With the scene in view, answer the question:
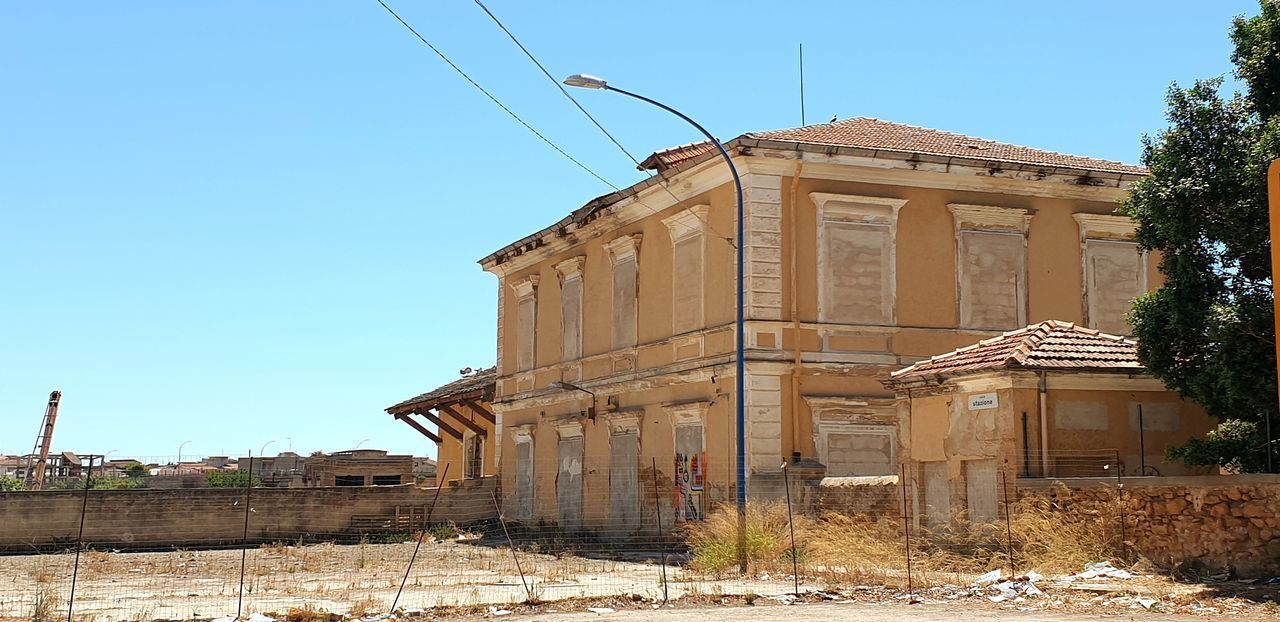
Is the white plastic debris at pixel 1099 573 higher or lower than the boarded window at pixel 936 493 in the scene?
lower

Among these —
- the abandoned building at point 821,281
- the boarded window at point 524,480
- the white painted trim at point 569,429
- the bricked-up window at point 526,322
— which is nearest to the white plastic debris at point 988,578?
the abandoned building at point 821,281

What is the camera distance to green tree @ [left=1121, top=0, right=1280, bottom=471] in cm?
1681

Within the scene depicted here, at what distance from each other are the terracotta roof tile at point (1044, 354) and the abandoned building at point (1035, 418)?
2 cm

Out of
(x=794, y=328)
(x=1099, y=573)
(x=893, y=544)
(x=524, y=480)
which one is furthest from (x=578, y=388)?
(x=1099, y=573)

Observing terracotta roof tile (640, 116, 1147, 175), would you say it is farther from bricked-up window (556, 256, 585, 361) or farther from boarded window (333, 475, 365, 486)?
boarded window (333, 475, 365, 486)

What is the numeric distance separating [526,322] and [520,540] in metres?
6.67

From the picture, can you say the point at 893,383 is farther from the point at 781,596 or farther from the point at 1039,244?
the point at 1039,244

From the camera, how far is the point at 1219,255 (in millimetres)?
17688

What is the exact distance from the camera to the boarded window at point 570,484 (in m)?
30.9

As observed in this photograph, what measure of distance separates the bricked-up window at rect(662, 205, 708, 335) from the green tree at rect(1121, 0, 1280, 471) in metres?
9.77

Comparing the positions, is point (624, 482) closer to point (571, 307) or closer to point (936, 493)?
point (571, 307)

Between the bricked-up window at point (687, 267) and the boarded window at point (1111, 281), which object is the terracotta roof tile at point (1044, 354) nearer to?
the bricked-up window at point (687, 267)

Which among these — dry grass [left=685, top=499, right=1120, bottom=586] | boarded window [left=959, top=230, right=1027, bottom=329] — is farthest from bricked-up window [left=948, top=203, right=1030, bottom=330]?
dry grass [left=685, top=499, right=1120, bottom=586]

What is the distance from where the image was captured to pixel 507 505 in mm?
34625
